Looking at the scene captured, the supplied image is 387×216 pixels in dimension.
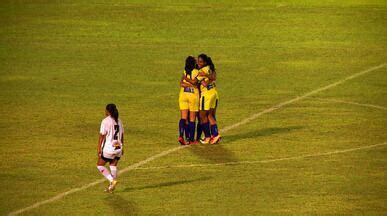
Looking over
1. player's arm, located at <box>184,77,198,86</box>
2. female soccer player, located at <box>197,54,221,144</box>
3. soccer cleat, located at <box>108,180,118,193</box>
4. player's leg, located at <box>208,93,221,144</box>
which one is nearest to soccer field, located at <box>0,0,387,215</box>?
soccer cleat, located at <box>108,180,118,193</box>

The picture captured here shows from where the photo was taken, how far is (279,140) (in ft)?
87.0

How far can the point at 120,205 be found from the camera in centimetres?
2084

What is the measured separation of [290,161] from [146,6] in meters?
29.2

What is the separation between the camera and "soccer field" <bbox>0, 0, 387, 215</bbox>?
2166 cm

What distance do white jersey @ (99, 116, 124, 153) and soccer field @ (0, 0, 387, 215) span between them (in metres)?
Answer: 0.87

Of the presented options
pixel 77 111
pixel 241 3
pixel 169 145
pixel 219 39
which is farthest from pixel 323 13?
pixel 169 145

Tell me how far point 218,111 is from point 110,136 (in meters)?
9.01

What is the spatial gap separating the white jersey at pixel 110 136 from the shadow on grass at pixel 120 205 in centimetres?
83

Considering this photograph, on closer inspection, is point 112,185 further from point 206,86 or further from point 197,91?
point 206,86

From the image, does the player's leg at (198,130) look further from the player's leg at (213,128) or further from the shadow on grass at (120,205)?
the shadow on grass at (120,205)

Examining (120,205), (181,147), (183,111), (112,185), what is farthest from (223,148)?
(120,205)

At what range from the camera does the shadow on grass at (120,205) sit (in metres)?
20.4

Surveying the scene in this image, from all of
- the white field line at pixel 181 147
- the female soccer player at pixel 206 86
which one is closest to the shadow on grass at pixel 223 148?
the white field line at pixel 181 147

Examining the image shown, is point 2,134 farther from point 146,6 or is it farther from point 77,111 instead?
point 146,6
